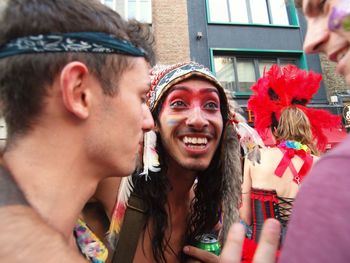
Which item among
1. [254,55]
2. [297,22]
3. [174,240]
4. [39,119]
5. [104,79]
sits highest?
[297,22]

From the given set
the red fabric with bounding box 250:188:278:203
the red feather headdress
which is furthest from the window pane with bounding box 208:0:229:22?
the red fabric with bounding box 250:188:278:203

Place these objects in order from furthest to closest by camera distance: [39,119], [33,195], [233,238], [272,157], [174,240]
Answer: [272,157] < [174,240] < [39,119] < [33,195] < [233,238]

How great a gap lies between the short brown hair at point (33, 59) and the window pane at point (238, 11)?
10.5 m

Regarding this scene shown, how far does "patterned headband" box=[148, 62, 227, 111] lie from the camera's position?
215cm

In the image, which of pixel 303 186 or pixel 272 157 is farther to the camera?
pixel 272 157

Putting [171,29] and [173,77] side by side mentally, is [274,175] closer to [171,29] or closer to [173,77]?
[173,77]

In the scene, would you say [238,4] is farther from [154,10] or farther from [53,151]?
[53,151]

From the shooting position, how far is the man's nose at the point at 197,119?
79.9 inches

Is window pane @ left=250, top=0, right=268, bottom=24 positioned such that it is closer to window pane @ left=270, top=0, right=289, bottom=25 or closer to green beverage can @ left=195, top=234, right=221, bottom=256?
window pane @ left=270, top=0, right=289, bottom=25

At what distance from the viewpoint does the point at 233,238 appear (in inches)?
32.0

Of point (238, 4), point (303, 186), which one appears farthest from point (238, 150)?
point (238, 4)

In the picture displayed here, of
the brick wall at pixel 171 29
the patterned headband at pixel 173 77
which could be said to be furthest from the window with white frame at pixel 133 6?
the patterned headband at pixel 173 77

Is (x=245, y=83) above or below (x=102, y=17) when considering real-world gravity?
above

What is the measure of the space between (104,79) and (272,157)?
97.7 inches
